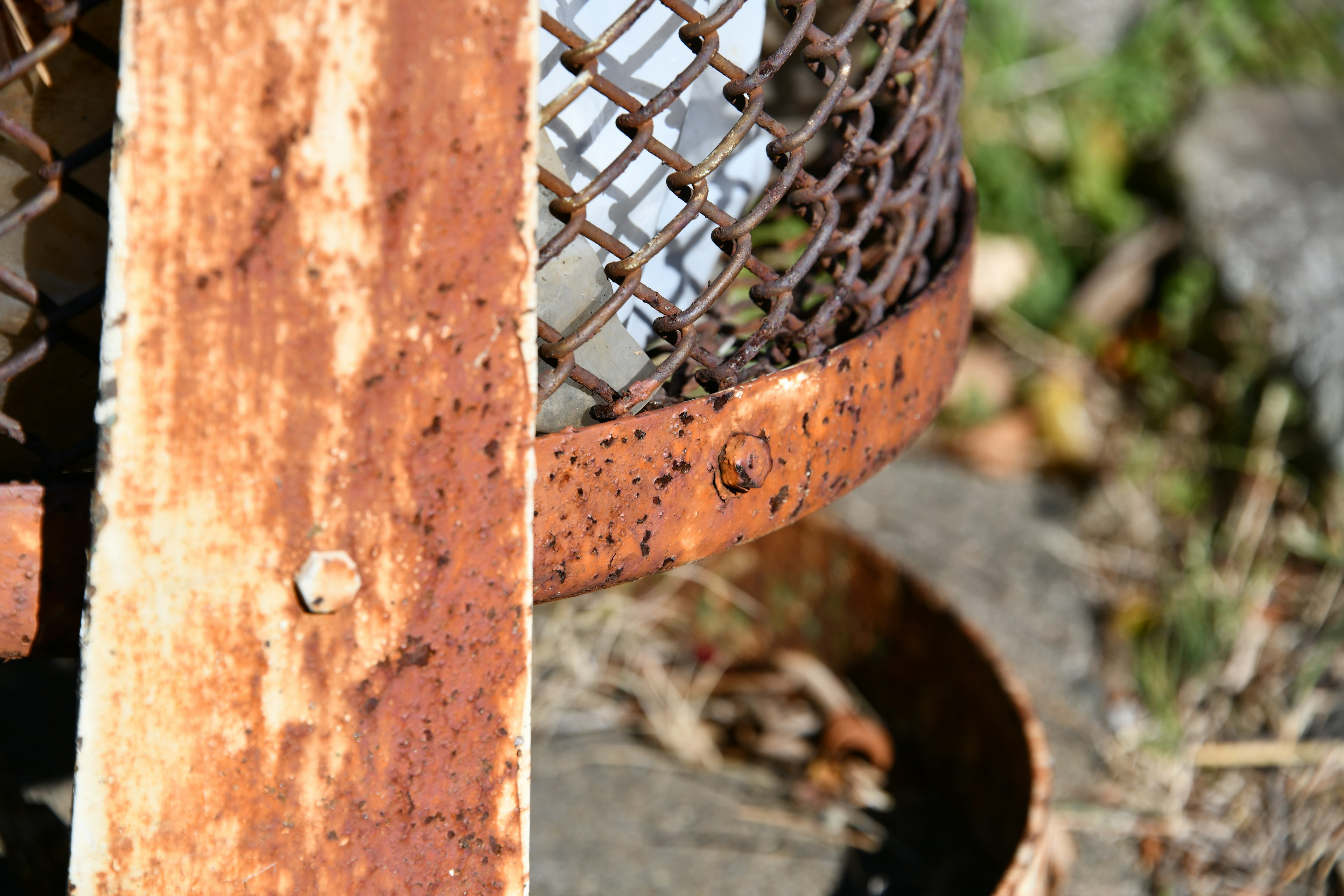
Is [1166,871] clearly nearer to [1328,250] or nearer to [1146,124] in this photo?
[1328,250]

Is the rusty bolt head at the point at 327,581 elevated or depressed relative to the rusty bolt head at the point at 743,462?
depressed

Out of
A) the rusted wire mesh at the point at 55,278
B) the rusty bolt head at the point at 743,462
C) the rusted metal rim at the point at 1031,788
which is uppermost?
the rusted wire mesh at the point at 55,278

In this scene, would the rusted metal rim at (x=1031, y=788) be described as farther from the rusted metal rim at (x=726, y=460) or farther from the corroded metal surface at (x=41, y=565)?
the corroded metal surface at (x=41, y=565)

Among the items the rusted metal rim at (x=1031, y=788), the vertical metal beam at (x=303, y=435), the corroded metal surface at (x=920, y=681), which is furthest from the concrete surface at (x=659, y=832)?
the vertical metal beam at (x=303, y=435)

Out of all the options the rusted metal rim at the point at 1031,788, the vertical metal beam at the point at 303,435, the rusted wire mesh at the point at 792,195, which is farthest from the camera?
the rusted metal rim at the point at 1031,788

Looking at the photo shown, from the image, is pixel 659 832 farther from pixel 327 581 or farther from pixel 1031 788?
pixel 327 581

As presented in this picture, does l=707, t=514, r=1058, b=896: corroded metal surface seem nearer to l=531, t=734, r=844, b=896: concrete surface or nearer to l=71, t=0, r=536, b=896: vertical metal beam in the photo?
l=531, t=734, r=844, b=896: concrete surface

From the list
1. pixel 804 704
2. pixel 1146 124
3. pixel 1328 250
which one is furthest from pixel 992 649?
pixel 1146 124

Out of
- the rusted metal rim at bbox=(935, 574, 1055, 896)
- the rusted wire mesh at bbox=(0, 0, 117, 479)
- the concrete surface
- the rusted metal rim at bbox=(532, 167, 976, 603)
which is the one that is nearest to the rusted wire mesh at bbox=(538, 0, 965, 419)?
the rusted metal rim at bbox=(532, 167, 976, 603)
